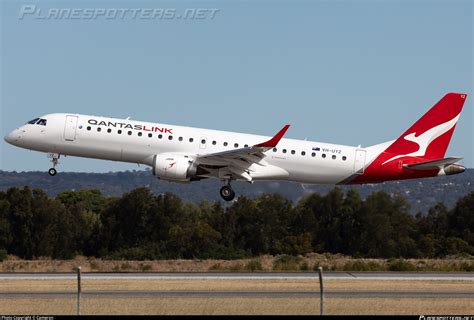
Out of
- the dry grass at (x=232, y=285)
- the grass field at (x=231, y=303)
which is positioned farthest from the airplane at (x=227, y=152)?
the grass field at (x=231, y=303)

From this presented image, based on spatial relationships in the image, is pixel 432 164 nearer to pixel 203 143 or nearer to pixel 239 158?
pixel 239 158

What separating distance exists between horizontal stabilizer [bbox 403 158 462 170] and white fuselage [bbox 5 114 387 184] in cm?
214

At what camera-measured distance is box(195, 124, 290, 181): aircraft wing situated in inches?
1804

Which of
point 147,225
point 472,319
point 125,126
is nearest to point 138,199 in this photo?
point 147,225

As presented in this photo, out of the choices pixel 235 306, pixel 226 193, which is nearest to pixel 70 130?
pixel 226 193

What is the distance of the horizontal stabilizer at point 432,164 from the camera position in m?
47.4

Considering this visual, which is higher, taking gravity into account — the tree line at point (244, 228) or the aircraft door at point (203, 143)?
the aircraft door at point (203, 143)

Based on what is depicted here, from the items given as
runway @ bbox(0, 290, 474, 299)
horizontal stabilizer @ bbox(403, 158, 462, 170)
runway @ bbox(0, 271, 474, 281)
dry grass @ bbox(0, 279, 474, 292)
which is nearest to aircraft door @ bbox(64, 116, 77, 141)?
runway @ bbox(0, 271, 474, 281)

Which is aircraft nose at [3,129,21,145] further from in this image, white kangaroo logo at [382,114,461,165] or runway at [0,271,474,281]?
white kangaroo logo at [382,114,461,165]

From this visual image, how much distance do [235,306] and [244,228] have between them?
117 ft

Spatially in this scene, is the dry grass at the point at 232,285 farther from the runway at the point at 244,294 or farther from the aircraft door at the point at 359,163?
the aircraft door at the point at 359,163

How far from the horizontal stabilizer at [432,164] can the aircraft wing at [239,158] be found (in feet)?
25.6

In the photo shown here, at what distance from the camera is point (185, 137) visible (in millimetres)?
47719

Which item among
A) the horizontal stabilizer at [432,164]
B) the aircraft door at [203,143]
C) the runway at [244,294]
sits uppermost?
the aircraft door at [203,143]
